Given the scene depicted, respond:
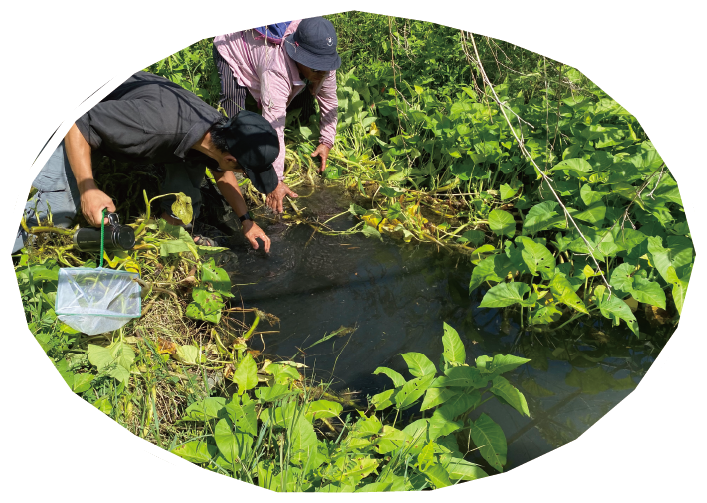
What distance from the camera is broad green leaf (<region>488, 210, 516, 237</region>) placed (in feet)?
8.40

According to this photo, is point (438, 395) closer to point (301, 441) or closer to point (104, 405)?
point (301, 441)

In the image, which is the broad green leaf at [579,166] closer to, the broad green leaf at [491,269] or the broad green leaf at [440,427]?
the broad green leaf at [491,269]

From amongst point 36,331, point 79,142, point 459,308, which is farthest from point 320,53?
point 36,331

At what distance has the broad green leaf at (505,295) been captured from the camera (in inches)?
84.7

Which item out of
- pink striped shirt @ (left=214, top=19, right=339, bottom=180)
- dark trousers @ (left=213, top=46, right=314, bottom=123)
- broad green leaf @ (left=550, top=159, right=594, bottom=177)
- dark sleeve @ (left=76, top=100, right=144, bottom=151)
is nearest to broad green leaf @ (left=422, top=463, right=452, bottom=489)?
broad green leaf @ (left=550, top=159, right=594, bottom=177)

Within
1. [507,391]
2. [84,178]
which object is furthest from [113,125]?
[507,391]

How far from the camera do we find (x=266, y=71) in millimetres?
3143

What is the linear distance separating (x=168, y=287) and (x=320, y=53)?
70.4 inches

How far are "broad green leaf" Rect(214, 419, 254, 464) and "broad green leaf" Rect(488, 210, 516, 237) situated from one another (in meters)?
1.63

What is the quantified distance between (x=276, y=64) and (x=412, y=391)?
2.31 m

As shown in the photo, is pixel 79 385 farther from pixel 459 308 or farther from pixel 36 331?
pixel 459 308

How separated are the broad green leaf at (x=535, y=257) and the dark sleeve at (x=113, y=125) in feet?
6.05

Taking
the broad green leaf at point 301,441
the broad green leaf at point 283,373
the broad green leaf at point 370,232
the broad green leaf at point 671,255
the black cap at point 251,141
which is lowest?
the broad green leaf at point 283,373

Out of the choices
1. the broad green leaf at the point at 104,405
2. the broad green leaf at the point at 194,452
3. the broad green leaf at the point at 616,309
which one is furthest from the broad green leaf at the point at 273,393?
the broad green leaf at the point at 616,309
